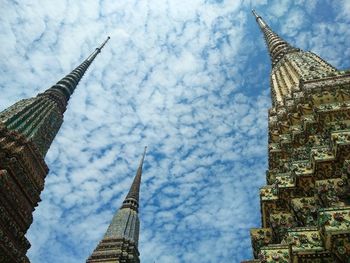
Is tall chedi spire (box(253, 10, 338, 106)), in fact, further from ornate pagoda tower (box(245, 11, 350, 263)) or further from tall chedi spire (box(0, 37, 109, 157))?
tall chedi spire (box(0, 37, 109, 157))

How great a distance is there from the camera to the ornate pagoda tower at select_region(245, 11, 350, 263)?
236 inches

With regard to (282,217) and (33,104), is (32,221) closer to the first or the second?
Answer: (33,104)

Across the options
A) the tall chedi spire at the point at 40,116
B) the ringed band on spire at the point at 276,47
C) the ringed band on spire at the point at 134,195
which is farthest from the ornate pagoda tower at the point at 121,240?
the ringed band on spire at the point at 276,47

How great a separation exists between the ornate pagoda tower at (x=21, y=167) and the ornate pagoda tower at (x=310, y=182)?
14956mm

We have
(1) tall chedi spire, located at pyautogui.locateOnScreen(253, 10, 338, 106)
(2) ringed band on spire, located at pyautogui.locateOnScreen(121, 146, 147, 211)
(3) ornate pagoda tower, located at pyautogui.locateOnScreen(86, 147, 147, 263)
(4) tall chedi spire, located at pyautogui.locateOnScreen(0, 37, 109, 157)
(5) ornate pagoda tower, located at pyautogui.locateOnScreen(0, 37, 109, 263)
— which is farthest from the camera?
(2) ringed band on spire, located at pyautogui.locateOnScreen(121, 146, 147, 211)

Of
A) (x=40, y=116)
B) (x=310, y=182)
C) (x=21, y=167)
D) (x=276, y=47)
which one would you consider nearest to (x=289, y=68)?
(x=276, y=47)

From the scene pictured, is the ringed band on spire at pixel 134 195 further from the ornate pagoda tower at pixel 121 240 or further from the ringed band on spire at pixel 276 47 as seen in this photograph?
the ringed band on spire at pixel 276 47

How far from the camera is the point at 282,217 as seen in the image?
922 cm

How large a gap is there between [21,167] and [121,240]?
20248 millimetres

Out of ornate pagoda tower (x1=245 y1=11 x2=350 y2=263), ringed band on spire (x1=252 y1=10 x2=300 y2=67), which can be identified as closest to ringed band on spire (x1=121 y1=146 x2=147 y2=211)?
ringed band on spire (x1=252 y1=10 x2=300 y2=67)

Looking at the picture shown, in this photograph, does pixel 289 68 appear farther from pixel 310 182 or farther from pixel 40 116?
pixel 40 116

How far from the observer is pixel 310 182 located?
882 centimetres

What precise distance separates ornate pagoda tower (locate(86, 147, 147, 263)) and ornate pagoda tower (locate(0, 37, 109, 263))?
1481 cm

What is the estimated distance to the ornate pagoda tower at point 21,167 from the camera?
69.3 feet
